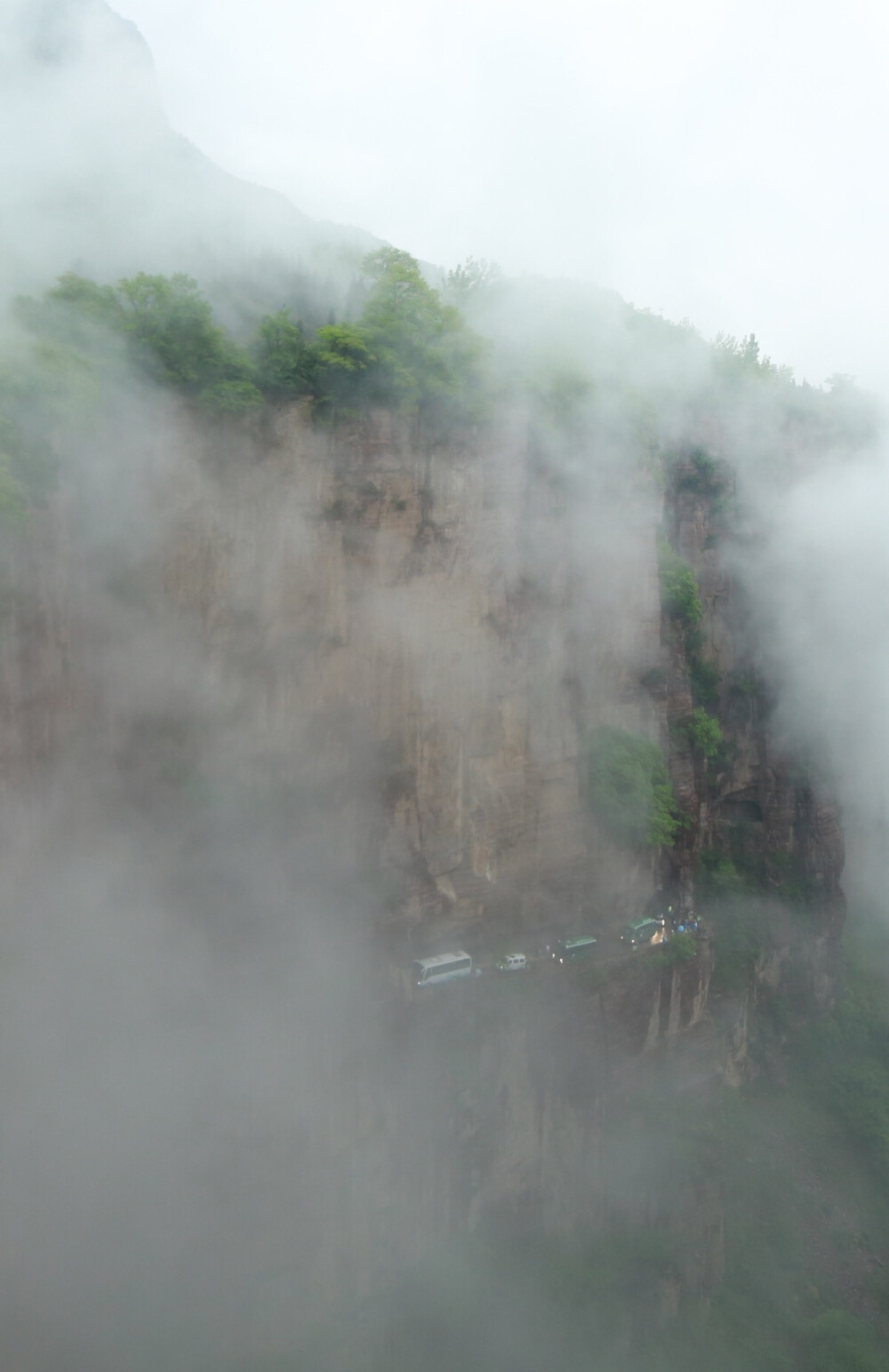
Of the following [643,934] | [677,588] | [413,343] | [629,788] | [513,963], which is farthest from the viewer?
[677,588]

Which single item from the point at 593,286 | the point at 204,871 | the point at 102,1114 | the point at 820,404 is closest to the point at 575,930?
the point at 204,871

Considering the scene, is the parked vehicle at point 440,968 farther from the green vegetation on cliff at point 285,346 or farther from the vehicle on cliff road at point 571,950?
the green vegetation on cliff at point 285,346

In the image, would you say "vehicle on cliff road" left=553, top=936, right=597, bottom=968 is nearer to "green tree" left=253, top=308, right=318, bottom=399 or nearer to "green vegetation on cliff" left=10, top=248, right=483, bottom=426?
"green vegetation on cliff" left=10, top=248, right=483, bottom=426

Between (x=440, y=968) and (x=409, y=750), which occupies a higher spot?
(x=409, y=750)

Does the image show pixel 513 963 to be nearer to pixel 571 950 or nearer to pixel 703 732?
pixel 571 950

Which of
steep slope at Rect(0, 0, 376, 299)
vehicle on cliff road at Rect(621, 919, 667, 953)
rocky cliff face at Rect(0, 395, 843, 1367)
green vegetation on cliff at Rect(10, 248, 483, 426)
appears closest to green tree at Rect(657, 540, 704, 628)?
rocky cliff face at Rect(0, 395, 843, 1367)

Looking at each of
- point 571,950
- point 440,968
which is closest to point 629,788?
point 571,950
